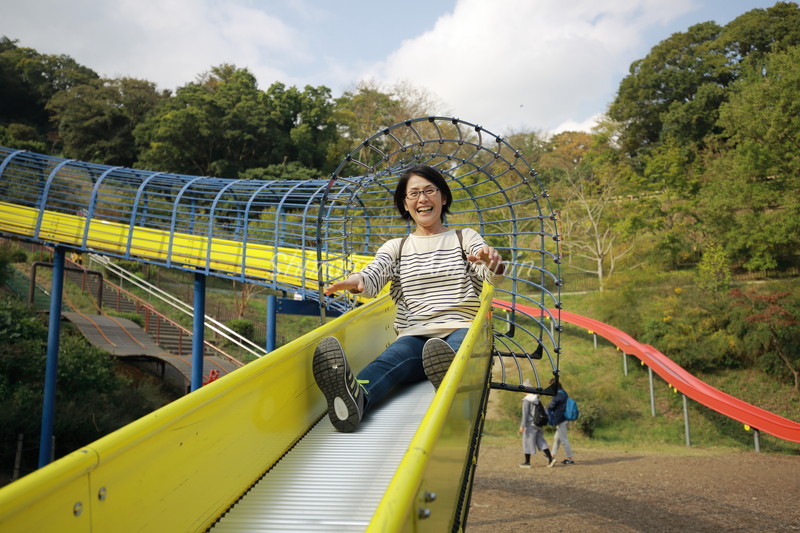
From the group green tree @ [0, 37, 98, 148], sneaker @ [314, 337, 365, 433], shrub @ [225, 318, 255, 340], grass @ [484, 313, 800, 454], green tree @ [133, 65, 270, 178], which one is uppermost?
green tree @ [0, 37, 98, 148]

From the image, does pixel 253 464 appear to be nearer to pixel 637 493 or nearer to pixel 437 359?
pixel 437 359

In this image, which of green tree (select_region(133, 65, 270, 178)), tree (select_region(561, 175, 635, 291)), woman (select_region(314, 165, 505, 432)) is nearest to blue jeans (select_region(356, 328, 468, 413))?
woman (select_region(314, 165, 505, 432))

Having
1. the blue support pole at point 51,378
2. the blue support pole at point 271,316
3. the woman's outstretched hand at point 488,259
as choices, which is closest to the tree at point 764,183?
the blue support pole at point 271,316

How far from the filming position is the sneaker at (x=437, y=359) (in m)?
3.00

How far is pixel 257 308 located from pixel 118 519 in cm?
2107

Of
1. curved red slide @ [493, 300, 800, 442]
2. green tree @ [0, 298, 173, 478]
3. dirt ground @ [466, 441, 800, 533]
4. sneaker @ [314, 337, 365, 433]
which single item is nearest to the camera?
sneaker @ [314, 337, 365, 433]

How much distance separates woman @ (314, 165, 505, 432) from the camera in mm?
3240

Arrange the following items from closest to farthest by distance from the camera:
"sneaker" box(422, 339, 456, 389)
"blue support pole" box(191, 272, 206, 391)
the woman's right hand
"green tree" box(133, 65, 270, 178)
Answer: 1. "sneaker" box(422, 339, 456, 389)
2. the woman's right hand
3. "blue support pole" box(191, 272, 206, 391)
4. "green tree" box(133, 65, 270, 178)

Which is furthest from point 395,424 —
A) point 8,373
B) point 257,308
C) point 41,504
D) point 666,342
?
point 257,308

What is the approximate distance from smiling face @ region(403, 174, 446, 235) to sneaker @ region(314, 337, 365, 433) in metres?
1.14

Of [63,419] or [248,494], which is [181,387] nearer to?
[63,419]

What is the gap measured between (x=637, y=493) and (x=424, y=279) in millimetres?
6710

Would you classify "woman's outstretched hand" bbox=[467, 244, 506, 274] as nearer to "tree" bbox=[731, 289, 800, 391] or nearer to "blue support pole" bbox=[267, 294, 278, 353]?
"blue support pole" bbox=[267, 294, 278, 353]

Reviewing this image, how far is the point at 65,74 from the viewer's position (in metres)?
35.2
